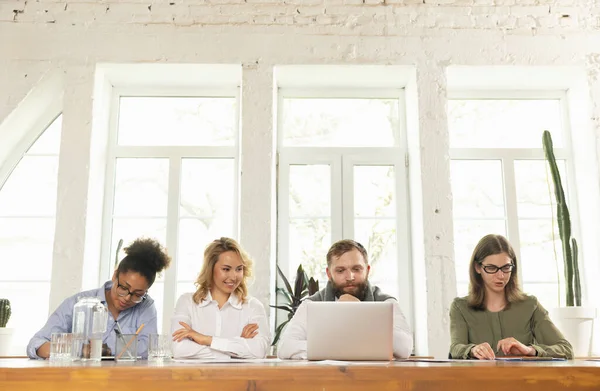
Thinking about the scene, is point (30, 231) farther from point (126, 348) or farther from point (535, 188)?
point (535, 188)

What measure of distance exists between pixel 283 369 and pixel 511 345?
1.31m

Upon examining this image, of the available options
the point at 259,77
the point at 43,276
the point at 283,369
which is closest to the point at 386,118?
the point at 259,77

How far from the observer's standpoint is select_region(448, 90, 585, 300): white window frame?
4.20 meters

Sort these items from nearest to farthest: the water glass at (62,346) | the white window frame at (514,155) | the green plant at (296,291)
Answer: the water glass at (62,346) → the green plant at (296,291) → the white window frame at (514,155)

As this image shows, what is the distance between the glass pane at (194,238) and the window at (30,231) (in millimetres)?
892

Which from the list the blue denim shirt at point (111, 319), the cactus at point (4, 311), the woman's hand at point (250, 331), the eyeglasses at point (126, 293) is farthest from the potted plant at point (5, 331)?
the woman's hand at point (250, 331)

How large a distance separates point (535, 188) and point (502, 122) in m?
0.53

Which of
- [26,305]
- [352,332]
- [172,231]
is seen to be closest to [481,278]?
[352,332]

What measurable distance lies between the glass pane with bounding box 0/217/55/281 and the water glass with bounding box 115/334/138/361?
89.1 inches

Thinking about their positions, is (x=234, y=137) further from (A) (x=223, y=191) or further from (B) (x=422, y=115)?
(B) (x=422, y=115)

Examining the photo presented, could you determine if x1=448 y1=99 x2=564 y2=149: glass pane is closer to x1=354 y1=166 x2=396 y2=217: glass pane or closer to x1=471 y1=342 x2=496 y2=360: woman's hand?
x1=354 y1=166 x2=396 y2=217: glass pane

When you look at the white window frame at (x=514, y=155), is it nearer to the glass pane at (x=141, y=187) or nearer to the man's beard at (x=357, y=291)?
the man's beard at (x=357, y=291)

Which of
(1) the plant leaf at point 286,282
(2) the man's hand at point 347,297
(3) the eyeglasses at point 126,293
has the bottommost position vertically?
(2) the man's hand at point 347,297

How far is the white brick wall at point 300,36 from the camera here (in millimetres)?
3982
